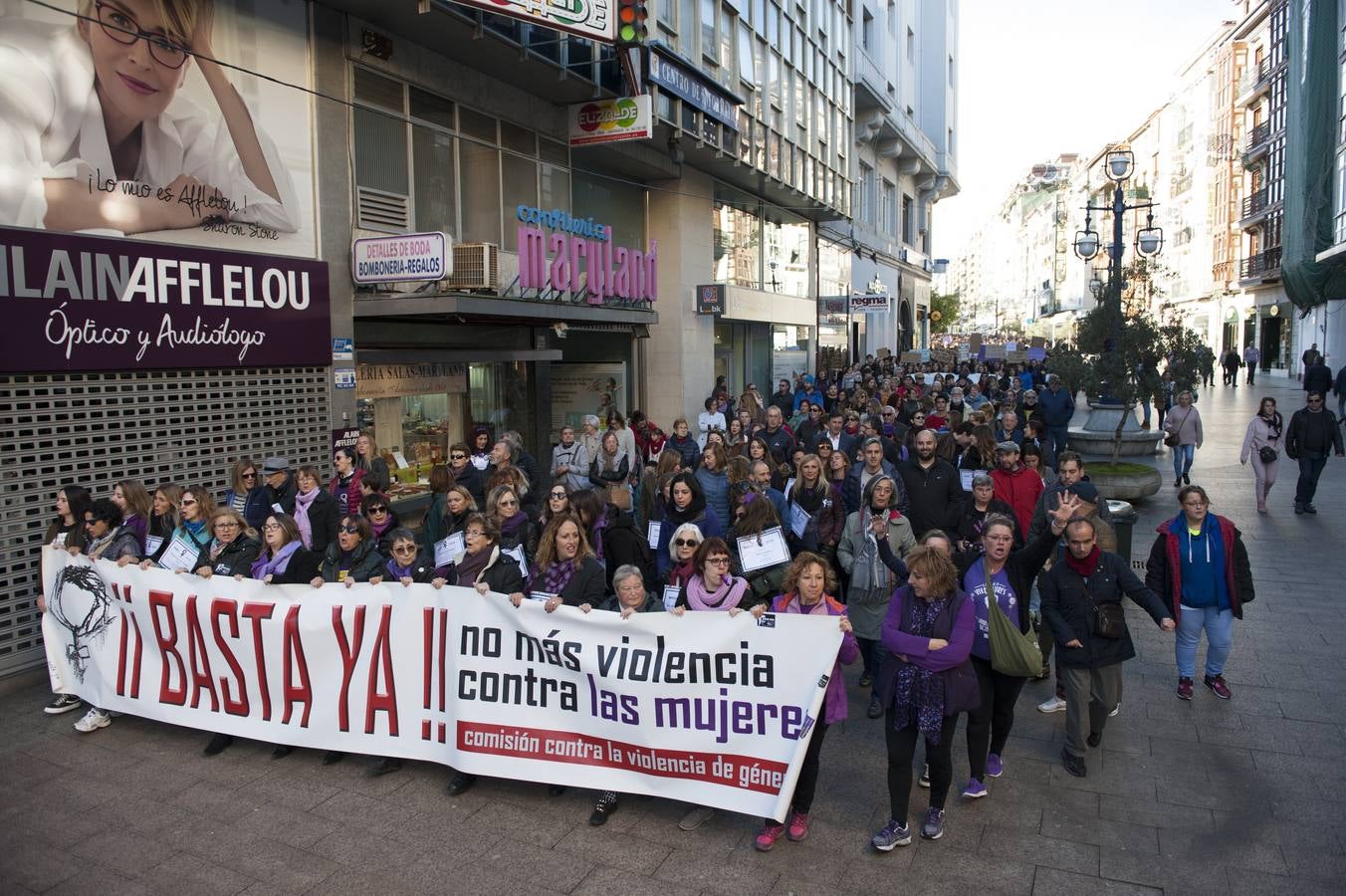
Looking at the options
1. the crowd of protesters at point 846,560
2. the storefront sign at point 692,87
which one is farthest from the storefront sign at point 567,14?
the crowd of protesters at point 846,560

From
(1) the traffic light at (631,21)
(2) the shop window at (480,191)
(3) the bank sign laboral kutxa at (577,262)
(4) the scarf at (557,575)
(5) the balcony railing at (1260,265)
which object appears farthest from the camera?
(5) the balcony railing at (1260,265)

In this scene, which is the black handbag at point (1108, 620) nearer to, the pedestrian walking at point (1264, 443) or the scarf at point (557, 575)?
the scarf at point (557, 575)

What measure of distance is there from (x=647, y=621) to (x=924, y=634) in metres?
1.53

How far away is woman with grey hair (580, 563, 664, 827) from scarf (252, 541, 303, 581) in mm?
2411

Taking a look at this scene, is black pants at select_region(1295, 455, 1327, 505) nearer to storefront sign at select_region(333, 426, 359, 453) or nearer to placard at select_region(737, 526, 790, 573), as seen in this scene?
placard at select_region(737, 526, 790, 573)

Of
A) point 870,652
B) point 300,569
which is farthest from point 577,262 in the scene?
point 870,652

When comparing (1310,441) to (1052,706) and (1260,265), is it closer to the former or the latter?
(1052,706)

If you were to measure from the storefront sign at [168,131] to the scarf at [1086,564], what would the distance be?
8477mm

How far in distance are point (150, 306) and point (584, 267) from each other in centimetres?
781

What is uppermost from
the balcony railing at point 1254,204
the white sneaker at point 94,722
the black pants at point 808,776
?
the balcony railing at point 1254,204

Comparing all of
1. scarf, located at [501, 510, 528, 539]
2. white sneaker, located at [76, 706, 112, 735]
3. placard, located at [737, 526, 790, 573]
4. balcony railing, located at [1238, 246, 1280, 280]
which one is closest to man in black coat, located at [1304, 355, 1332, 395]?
placard, located at [737, 526, 790, 573]

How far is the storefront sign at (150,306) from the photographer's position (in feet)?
26.9

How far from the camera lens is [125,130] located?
9.14 meters

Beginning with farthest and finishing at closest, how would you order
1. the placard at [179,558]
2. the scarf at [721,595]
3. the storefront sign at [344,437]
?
the storefront sign at [344,437] < the placard at [179,558] < the scarf at [721,595]
